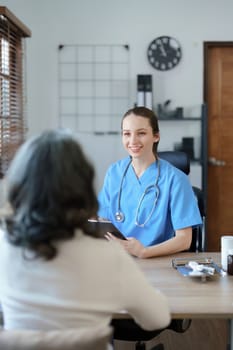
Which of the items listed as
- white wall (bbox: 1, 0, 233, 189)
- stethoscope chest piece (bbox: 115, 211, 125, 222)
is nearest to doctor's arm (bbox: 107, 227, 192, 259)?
stethoscope chest piece (bbox: 115, 211, 125, 222)

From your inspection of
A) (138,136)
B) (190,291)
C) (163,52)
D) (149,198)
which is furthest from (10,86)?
(190,291)

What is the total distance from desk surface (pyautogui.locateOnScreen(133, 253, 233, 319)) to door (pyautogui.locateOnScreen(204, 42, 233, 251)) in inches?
113

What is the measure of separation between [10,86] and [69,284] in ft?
9.61

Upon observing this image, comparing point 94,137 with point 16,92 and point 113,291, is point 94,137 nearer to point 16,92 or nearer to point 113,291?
point 16,92

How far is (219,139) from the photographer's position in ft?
15.4

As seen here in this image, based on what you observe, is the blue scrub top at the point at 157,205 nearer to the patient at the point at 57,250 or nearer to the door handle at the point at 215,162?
the patient at the point at 57,250

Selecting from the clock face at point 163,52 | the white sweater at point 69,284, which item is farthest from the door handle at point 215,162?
the white sweater at point 69,284

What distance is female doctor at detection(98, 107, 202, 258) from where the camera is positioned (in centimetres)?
204

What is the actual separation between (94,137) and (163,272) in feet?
9.53

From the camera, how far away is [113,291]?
3.62 feet

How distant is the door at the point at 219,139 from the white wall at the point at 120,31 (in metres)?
0.15

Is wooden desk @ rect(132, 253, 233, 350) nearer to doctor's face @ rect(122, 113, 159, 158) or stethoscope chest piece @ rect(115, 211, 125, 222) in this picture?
stethoscope chest piece @ rect(115, 211, 125, 222)

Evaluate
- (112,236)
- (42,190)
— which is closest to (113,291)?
(42,190)

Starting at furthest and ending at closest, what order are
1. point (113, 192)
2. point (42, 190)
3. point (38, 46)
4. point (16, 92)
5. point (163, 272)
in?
point (38, 46), point (16, 92), point (113, 192), point (163, 272), point (42, 190)
